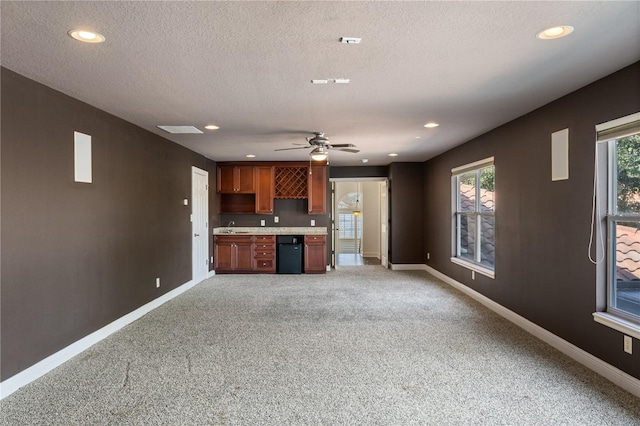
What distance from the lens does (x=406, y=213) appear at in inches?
316

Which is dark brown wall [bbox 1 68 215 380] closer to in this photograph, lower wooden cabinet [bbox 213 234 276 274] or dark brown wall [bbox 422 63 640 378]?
lower wooden cabinet [bbox 213 234 276 274]

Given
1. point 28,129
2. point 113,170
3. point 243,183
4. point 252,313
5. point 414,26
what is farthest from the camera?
point 243,183

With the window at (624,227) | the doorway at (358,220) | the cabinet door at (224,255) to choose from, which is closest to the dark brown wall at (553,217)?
the window at (624,227)

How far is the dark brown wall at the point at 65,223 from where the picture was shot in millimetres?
2707

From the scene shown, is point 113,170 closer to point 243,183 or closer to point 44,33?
point 44,33

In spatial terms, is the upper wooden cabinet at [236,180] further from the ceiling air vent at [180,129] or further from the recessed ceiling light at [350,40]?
the recessed ceiling light at [350,40]

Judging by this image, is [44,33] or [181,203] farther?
[181,203]

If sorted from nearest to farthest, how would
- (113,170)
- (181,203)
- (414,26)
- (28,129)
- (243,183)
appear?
(414,26), (28,129), (113,170), (181,203), (243,183)

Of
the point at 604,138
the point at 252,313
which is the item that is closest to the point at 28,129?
the point at 252,313

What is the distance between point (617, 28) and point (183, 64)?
284 centimetres

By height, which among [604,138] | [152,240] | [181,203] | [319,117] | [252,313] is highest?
[319,117]

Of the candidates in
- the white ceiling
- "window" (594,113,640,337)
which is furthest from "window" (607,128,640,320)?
the white ceiling

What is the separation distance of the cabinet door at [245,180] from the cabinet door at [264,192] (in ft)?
0.36

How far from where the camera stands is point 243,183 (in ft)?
25.6
